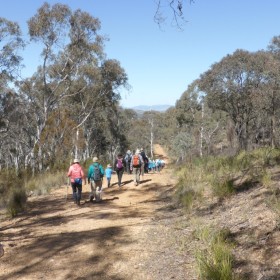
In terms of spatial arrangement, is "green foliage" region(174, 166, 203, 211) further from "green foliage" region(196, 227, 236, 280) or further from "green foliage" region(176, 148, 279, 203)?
"green foliage" region(196, 227, 236, 280)

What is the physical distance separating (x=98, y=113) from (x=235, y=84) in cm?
1331

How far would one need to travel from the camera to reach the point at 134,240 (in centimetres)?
744

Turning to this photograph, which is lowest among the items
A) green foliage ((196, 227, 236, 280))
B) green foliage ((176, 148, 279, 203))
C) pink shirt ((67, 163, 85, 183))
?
green foliage ((196, 227, 236, 280))

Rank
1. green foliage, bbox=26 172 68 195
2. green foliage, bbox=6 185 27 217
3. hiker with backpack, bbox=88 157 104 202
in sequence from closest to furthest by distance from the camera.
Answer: green foliage, bbox=6 185 27 217, hiker with backpack, bbox=88 157 104 202, green foliage, bbox=26 172 68 195

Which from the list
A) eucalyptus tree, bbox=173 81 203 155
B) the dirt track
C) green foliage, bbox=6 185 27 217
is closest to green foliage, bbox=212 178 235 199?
the dirt track

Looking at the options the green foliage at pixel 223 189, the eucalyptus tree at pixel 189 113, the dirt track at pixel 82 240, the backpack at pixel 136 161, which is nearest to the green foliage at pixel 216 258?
the dirt track at pixel 82 240

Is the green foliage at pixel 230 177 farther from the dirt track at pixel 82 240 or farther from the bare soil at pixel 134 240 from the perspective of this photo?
the dirt track at pixel 82 240

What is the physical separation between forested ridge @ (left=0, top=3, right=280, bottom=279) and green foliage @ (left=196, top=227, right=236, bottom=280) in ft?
2.53

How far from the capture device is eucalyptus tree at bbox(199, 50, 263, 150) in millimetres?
35125

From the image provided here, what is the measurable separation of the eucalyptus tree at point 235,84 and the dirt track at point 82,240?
981 inches

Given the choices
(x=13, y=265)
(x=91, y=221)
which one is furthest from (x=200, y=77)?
(x=13, y=265)

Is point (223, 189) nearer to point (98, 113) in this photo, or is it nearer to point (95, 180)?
point (95, 180)

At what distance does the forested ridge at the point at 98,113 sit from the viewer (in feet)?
36.5

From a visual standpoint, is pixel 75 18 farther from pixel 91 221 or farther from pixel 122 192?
pixel 91 221
